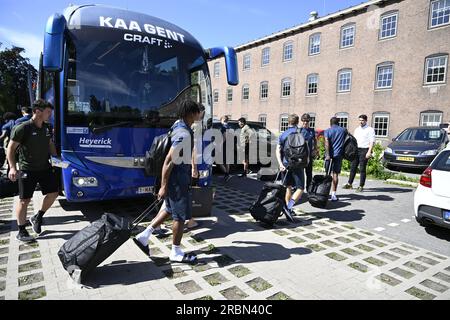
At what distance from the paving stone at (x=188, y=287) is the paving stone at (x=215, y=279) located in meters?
0.17

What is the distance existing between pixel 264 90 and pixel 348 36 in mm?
9722

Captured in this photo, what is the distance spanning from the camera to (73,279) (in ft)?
10.5

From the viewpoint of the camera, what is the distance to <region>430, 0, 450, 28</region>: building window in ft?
60.4

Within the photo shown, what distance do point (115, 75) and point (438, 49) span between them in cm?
2141

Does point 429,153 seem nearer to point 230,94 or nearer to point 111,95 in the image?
point 111,95

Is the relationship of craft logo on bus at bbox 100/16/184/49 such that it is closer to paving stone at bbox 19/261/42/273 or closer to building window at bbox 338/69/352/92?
paving stone at bbox 19/261/42/273

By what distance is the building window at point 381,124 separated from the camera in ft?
70.6

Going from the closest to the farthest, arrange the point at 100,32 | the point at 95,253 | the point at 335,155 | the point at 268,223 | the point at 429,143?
the point at 95,253 → the point at 100,32 → the point at 268,223 → the point at 335,155 → the point at 429,143

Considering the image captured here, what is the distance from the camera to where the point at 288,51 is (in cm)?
2825

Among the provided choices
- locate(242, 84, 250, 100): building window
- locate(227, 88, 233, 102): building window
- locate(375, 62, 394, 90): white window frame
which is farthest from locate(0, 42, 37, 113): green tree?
locate(375, 62, 394, 90): white window frame

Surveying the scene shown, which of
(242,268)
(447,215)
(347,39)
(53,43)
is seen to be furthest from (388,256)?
(347,39)

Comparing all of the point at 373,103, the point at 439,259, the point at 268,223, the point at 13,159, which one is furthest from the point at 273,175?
the point at 373,103

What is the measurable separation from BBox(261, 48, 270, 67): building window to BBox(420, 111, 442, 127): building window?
50.7 feet
